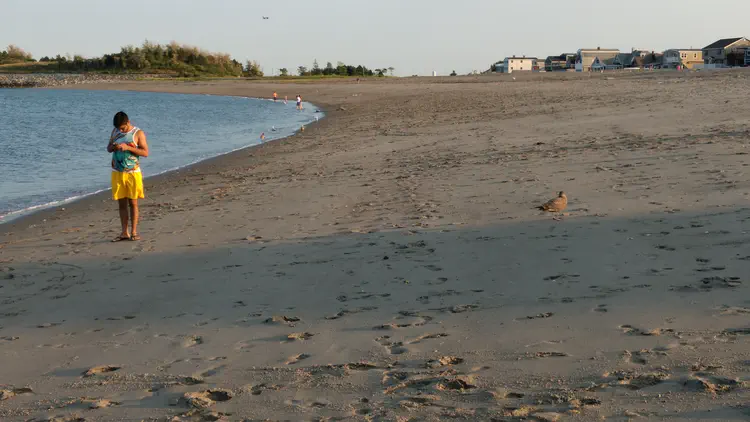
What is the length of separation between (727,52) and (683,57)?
7.09 metres

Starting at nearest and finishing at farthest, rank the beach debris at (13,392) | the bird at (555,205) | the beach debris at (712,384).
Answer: the beach debris at (712,384) → the beach debris at (13,392) → the bird at (555,205)

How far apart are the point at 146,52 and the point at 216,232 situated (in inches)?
4359

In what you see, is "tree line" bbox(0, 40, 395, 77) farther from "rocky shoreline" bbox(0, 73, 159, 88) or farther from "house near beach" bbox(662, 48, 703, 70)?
"house near beach" bbox(662, 48, 703, 70)

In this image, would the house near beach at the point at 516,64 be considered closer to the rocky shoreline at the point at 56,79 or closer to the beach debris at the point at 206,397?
the rocky shoreline at the point at 56,79

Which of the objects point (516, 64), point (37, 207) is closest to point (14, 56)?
point (516, 64)

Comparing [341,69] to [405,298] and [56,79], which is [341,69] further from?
[405,298]

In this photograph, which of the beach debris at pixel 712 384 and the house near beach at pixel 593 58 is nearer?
the beach debris at pixel 712 384

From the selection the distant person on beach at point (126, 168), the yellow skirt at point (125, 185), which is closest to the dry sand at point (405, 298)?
the distant person on beach at point (126, 168)

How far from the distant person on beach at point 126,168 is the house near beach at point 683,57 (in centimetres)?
9706

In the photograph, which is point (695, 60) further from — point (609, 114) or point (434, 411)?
point (434, 411)

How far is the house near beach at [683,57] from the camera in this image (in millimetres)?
94875

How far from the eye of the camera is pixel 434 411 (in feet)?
11.3

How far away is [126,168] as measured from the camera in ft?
26.7

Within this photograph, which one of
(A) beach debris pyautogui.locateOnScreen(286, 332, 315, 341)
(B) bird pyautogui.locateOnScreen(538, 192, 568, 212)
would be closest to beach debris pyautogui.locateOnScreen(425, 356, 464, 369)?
(A) beach debris pyautogui.locateOnScreen(286, 332, 315, 341)
